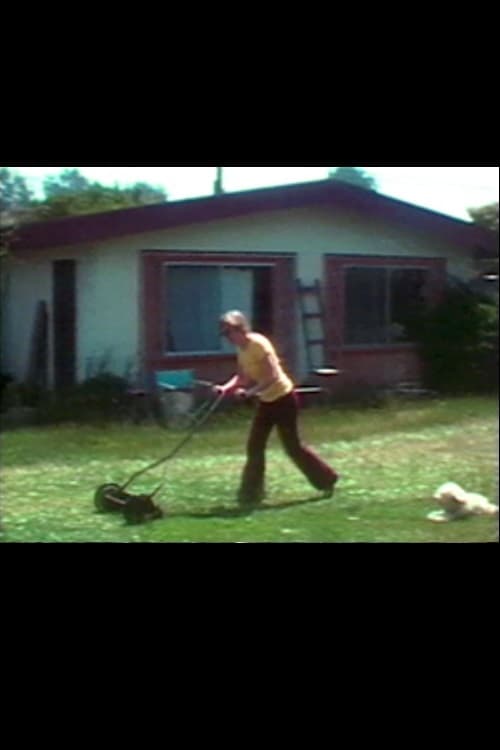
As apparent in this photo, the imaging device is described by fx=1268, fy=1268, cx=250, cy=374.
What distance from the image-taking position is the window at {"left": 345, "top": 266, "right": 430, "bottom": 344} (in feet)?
20.7

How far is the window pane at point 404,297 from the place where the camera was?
6.34m

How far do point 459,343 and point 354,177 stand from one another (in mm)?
1305

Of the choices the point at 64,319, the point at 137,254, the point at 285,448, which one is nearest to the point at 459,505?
the point at 285,448

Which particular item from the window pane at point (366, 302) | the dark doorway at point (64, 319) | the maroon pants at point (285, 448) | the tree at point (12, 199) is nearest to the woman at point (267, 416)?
the maroon pants at point (285, 448)

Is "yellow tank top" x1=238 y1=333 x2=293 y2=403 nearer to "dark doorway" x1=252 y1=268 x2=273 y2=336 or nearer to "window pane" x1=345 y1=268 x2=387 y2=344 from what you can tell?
"dark doorway" x1=252 y1=268 x2=273 y2=336

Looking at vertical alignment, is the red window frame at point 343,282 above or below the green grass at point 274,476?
above

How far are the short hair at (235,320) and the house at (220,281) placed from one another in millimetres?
40

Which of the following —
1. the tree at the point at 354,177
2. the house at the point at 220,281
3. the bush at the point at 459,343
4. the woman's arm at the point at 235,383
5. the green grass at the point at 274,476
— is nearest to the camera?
the tree at the point at 354,177

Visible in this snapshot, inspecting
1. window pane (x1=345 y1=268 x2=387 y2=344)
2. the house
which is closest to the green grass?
the house

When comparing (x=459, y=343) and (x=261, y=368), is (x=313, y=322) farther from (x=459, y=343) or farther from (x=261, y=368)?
(x=459, y=343)

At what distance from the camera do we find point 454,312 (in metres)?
6.34

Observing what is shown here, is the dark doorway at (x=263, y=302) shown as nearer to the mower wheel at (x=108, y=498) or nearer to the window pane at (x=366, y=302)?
the window pane at (x=366, y=302)
